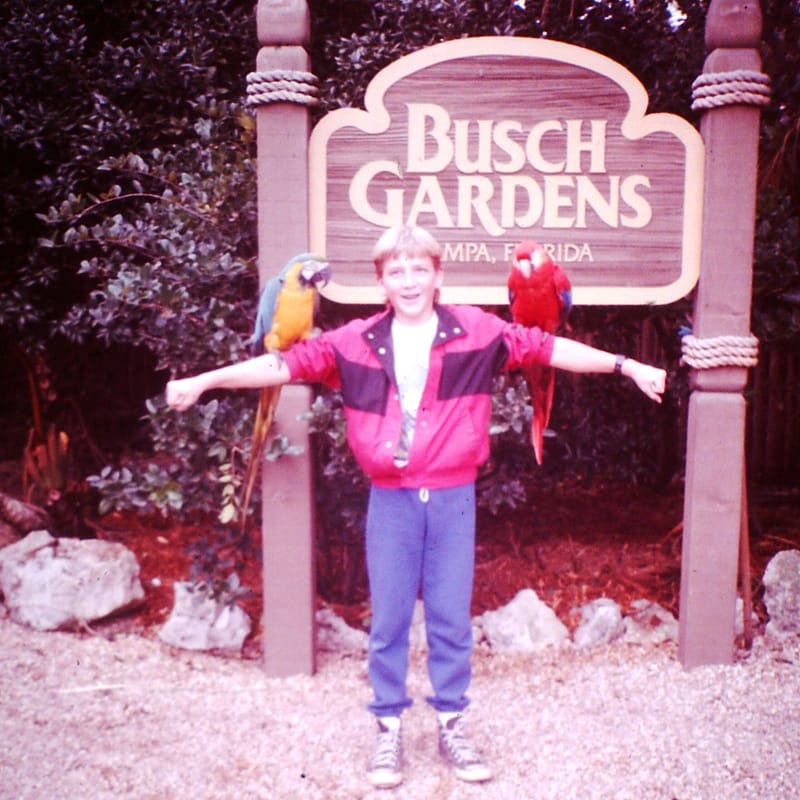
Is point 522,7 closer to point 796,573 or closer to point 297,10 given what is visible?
point 297,10

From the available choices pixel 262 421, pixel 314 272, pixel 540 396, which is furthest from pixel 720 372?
pixel 262 421

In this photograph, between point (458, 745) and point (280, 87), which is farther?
point (280, 87)

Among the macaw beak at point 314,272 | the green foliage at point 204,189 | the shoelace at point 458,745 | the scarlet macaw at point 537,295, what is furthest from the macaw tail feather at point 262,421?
the shoelace at point 458,745

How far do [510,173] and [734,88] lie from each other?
2.86 feet

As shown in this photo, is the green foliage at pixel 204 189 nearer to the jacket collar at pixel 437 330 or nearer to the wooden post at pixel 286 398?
the wooden post at pixel 286 398

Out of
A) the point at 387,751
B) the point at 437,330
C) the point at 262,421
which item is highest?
the point at 437,330

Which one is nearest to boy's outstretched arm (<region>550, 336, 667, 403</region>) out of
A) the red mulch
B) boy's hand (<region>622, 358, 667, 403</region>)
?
boy's hand (<region>622, 358, 667, 403</region>)

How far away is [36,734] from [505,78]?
114 inches

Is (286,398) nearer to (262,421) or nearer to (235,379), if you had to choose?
(262,421)

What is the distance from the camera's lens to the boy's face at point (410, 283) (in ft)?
7.60

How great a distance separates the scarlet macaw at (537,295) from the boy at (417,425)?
57 millimetres

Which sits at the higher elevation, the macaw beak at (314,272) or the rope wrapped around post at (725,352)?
the macaw beak at (314,272)

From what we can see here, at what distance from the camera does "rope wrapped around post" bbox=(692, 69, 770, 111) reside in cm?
291

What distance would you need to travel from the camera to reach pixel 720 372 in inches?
121
